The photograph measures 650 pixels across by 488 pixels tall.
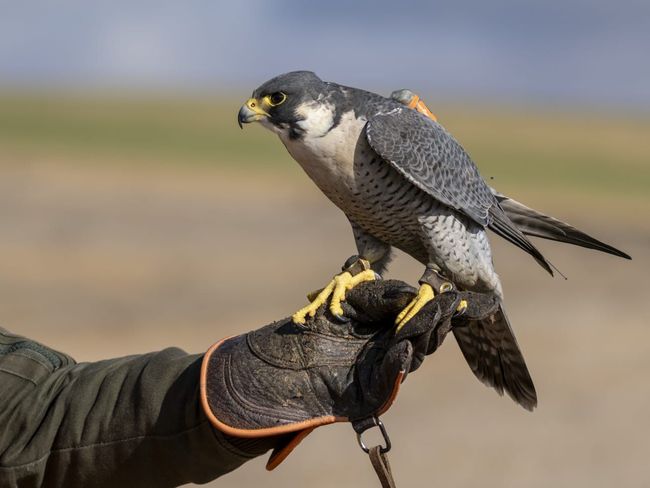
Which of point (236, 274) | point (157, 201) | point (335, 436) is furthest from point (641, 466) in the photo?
point (157, 201)

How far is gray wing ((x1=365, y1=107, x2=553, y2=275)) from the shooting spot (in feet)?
11.2

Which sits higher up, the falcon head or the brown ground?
the falcon head

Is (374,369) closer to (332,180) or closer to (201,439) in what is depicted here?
(201,439)

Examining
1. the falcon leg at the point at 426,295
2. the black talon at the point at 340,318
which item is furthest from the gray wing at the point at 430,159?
the black talon at the point at 340,318

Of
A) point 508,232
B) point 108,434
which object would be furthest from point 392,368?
point 508,232

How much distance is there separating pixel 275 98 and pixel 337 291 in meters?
0.79

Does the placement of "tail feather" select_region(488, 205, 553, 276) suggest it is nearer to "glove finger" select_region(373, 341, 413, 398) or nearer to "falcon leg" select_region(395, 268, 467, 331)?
"falcon leg" select_region(395, 268, 467, 331)

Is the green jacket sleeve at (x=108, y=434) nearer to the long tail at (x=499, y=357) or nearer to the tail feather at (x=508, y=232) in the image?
the long tail at (x=499, y=357)

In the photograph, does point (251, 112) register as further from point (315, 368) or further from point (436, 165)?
point (315, 368)

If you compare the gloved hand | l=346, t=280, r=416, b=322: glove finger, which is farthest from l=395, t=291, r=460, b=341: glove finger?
l=346, t=280, r=416, b=322: glove finger

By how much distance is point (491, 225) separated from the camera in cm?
369

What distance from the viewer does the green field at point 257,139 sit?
111 ft

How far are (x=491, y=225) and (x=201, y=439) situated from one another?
1.44 meters

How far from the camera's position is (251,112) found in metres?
3.53
